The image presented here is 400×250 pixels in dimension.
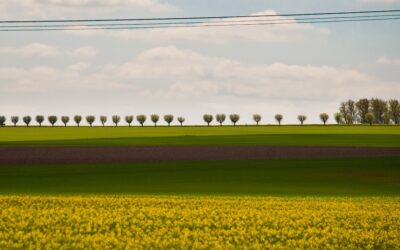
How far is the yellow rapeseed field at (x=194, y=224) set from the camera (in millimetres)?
17719

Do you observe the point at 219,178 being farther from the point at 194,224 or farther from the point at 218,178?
the point at 194,224

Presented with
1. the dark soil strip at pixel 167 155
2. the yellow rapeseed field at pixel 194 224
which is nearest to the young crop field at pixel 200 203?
the yellow rapeseed field at pixel 194 224

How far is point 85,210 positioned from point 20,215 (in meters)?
2.45

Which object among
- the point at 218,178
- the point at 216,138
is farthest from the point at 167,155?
the point at 216,138

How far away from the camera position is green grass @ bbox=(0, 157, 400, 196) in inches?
1419

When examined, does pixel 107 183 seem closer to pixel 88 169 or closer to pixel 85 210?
pixel 88 169

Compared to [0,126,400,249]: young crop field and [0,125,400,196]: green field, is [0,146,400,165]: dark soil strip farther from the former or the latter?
[0,125,400,196]: green field

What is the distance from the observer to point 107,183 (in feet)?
130

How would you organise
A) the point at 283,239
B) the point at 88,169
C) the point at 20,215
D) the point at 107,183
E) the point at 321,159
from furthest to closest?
the point at 321,159 < the point at 88,169 < the point at 107,183 < the point at 20,215 < the point at 283,239

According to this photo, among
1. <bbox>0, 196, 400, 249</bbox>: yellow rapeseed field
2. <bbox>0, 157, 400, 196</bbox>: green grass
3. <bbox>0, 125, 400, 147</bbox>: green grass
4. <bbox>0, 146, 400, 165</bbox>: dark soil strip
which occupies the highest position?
<bbox>0, 125, 400, 147</bbox>: green grass

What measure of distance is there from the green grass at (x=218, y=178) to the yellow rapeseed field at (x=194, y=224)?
790 cm

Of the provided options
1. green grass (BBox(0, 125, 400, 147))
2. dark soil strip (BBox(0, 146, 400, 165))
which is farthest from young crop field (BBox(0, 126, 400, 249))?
green grass (BBox(0, 125, 400, 147))

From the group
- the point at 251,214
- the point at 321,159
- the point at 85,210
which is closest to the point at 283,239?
the point at 251,214

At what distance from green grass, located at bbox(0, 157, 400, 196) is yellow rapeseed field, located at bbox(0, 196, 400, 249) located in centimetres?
790
